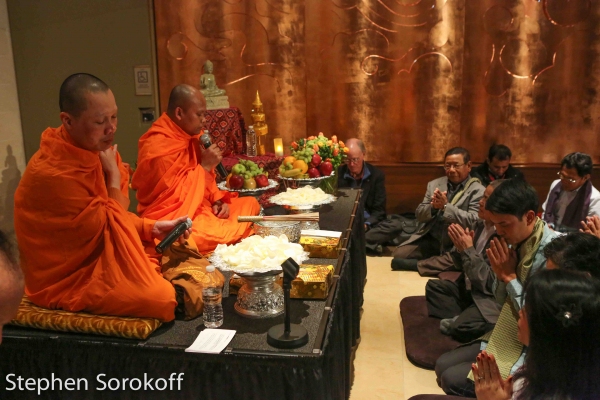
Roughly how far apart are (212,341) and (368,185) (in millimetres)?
3440

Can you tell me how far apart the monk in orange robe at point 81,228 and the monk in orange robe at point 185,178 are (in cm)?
91

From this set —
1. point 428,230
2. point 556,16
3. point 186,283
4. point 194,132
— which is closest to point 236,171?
point 194,132

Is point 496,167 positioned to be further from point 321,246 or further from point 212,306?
point 212,306

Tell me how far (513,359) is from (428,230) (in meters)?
2.28

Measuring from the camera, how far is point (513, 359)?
7.50 ft

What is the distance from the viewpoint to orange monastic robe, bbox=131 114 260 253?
119 inches

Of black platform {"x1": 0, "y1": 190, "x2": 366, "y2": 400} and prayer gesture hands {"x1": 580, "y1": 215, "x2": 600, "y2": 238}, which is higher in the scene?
prayer gesture hands {"x1": 580, "y1": 215, "x2": 600, "y2": 238}

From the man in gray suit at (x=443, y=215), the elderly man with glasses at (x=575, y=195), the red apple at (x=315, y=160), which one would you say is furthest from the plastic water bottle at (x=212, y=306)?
the elderly man with glasses at (x=575, y=195)

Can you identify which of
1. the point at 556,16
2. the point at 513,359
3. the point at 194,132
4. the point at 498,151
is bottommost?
the point at 513,359

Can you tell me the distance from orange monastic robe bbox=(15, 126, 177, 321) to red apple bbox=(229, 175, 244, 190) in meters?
1.36

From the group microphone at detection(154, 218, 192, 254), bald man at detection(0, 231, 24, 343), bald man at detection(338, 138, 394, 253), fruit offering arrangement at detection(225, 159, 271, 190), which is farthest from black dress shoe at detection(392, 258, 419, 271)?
bald man at detection(0, 231, 24, 343)

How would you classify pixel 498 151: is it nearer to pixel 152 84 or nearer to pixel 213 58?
pixel 213 58

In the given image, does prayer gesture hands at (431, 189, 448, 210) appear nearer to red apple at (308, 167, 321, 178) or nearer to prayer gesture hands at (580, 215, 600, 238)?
red apple at (308, 167, 321, 178)

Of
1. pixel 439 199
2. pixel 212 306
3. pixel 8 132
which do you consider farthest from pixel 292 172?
pixel 8 132
